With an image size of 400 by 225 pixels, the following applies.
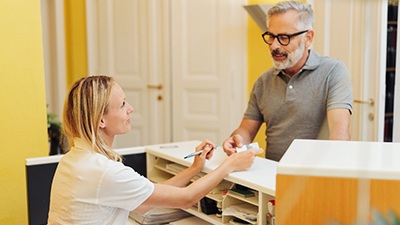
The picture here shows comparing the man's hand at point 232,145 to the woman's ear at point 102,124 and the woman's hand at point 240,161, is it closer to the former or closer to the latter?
the woman's hand at point 240,161

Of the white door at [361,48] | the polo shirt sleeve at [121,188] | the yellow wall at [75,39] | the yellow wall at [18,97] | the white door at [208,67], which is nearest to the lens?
the polo shirt sleeve at [121,188]

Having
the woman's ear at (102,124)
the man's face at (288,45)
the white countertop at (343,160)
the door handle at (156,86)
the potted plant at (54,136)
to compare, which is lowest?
the potted plant at (54,136)

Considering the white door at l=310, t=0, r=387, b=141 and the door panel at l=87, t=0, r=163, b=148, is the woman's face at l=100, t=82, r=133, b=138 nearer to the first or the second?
the white door at l=310, t=0, r=387, b=141

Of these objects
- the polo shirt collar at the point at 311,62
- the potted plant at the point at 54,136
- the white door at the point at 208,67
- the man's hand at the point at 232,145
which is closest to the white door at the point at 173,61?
the white door at the point at 208,67

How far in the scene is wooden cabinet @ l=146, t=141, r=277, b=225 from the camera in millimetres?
1608

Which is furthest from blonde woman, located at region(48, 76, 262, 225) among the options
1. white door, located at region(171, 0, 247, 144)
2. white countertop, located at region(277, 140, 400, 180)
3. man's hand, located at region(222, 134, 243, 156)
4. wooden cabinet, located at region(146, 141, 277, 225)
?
white door, located at region(171, 0, 247, 144)

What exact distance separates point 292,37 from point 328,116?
344mm

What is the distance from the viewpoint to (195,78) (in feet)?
13.3

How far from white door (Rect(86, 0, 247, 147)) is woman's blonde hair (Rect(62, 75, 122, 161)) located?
2.44m

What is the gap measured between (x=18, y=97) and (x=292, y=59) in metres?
1.19

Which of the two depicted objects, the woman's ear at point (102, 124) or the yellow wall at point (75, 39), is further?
the yellow wall at point (75, 39)

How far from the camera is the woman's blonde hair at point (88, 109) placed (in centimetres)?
153

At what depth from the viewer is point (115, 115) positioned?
1.59m

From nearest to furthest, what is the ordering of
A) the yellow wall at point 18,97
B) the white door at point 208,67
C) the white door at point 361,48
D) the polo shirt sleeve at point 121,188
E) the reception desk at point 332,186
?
the reception desk at point 332,186, the polo shirt sleeve at point 121,188, the yellow wall at point 18,97, the white door at point 361,48, the white door at point 208,67
